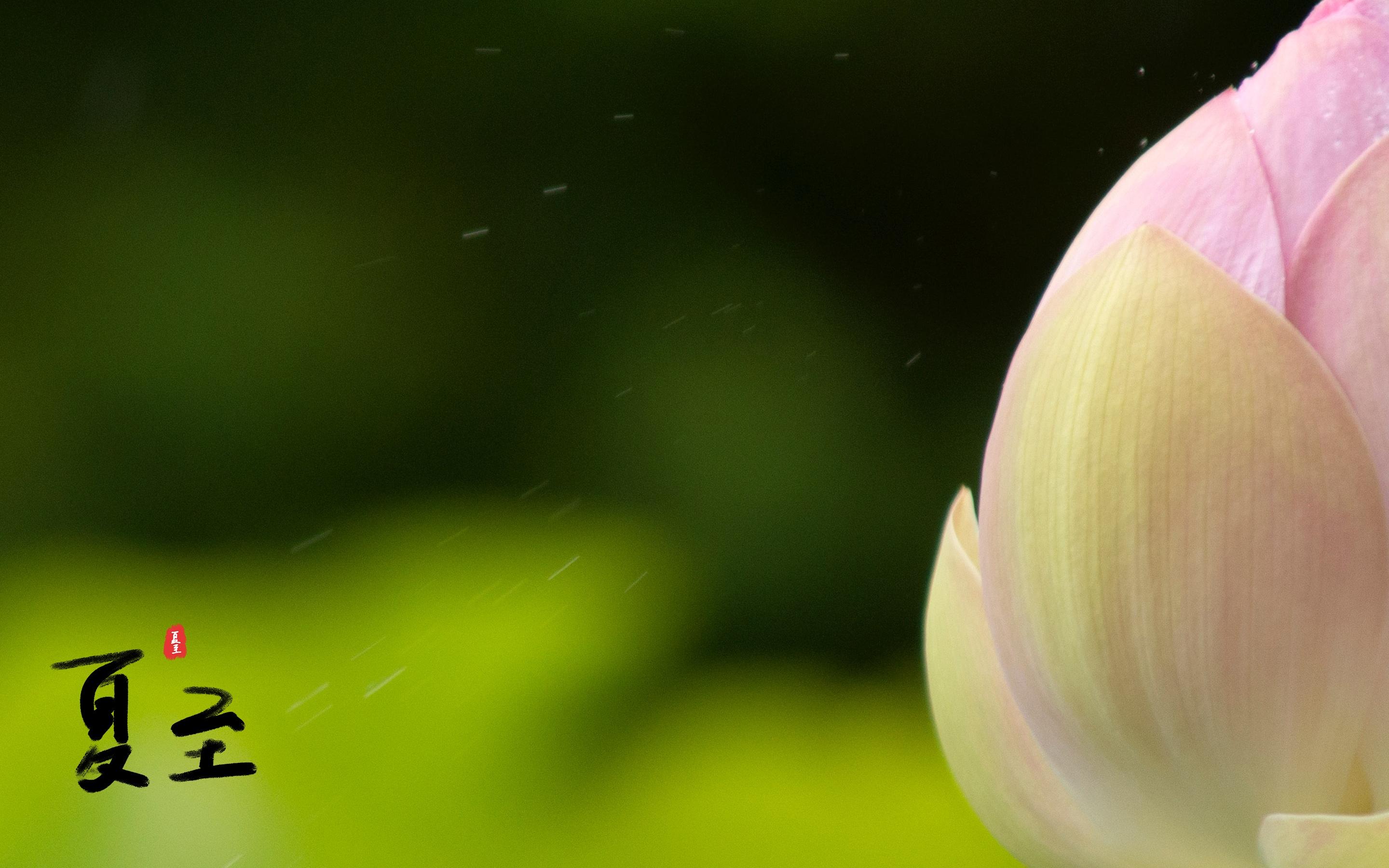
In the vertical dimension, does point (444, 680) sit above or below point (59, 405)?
below

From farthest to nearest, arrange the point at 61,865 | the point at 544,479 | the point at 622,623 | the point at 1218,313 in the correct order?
the point at 544,479
the point at 622,623
the point at 61,865
the point at 1218,313

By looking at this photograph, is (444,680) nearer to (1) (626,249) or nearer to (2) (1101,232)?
(1) (626,249)

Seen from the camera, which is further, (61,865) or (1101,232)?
(61,865)

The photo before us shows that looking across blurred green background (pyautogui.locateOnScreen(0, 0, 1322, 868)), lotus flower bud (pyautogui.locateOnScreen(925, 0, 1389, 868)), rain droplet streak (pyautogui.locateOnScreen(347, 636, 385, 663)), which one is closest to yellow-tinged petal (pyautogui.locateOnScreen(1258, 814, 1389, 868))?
lotus flower bud (pyautogui.locateOnScreen(925, 0, 1389, 868))

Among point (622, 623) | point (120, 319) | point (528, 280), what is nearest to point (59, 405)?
point (120, 319)

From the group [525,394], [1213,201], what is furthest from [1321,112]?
[525,394]

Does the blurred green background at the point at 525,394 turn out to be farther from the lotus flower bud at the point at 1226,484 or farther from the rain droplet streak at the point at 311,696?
the lotus flower bud at the point at 1226,484
